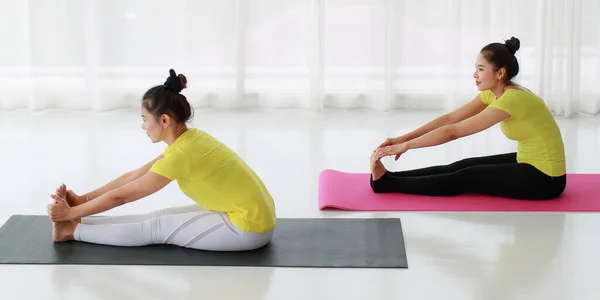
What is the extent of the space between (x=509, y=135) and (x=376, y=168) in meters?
0.57

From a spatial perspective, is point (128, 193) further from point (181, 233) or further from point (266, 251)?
point (266, 251)

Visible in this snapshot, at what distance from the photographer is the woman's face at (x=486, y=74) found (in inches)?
161

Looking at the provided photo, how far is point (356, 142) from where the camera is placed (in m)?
Answer: 5.41

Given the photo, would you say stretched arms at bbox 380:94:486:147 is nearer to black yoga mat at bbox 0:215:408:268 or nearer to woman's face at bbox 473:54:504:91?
woman's face at bbox 473:54:504:91

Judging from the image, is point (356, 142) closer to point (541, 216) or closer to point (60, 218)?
point (541, 216)

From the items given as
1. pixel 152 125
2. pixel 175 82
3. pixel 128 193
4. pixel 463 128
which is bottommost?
pixel 128 193

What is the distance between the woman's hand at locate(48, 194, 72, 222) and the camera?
3.51 meters

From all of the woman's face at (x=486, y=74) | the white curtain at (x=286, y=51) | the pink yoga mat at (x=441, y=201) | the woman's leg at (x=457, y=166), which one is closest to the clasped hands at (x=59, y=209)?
the pink yoga mat at (x=441, y=201)

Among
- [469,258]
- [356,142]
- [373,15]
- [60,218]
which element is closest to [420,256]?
[469,258]

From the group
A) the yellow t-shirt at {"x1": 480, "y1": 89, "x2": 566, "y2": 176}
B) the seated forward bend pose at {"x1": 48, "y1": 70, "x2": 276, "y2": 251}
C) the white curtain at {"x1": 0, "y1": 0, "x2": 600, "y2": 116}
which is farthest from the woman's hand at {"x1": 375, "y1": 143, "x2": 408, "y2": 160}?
the white curtain at {"x1": 0, "y1": 0, "x2": 600, "y2": 116}

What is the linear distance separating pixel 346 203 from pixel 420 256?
700 mm

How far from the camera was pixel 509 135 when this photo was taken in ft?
13.9

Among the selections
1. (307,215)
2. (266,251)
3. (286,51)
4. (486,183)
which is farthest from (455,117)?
(286,51)

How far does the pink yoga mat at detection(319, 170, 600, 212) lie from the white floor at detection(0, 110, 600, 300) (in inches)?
2.6
